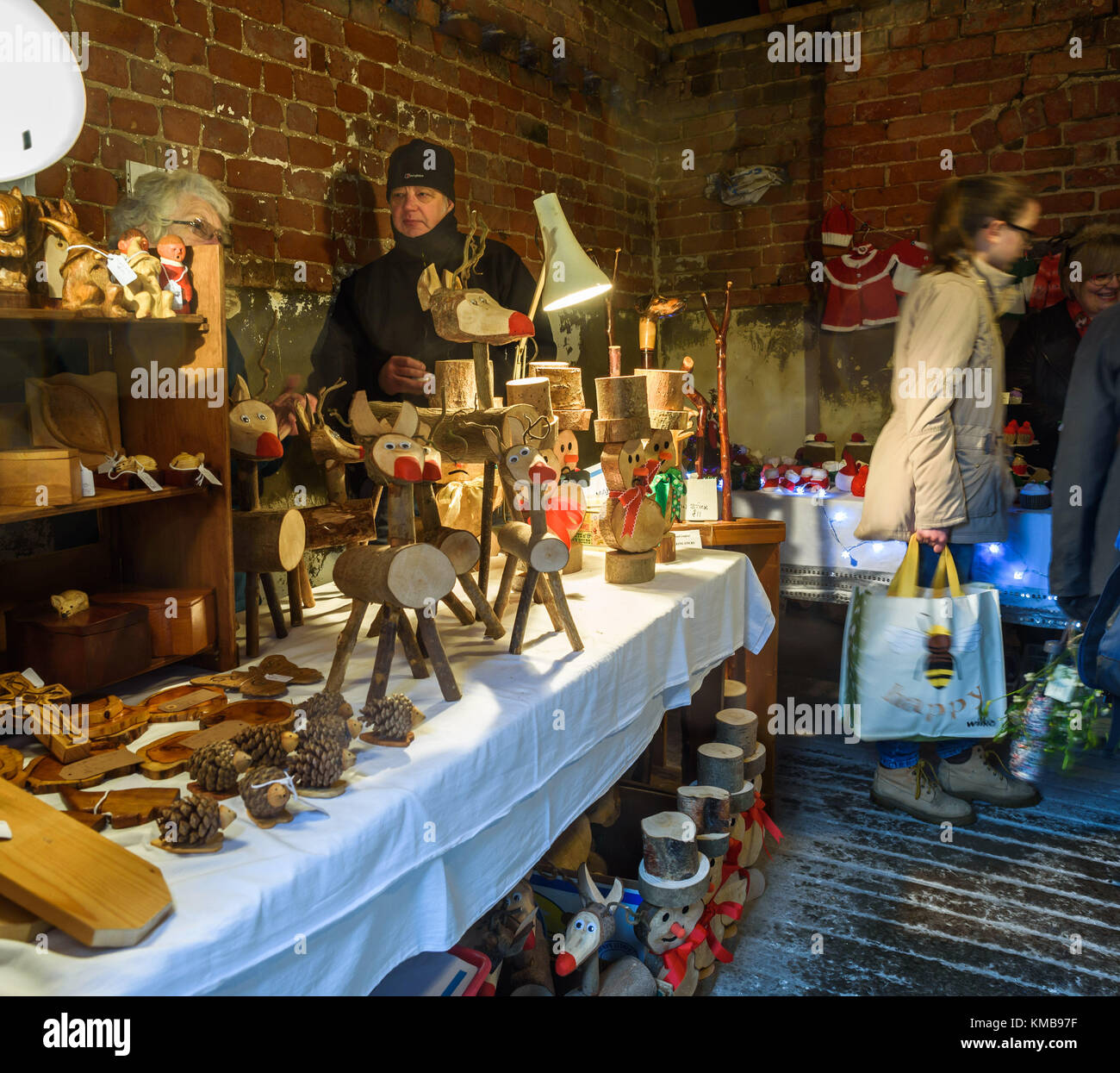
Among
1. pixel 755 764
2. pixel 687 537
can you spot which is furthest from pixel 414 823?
pixel 687 537

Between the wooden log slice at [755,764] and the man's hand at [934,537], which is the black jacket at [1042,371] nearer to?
the man's hand at [934,537]

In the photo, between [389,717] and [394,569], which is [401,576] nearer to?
[394,569]

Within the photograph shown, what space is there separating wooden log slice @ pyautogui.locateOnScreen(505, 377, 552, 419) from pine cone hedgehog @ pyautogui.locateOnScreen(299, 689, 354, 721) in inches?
40.7

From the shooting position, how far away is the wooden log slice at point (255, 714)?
1.53m

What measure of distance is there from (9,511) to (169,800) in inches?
22.8

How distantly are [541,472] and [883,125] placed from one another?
3.61m

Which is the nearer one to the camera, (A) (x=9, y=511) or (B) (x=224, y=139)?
(A) (x=9, y=511)

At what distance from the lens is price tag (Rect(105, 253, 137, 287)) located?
1582 millimetres

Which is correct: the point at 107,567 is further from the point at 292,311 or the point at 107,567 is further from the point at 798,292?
the point at 798,292

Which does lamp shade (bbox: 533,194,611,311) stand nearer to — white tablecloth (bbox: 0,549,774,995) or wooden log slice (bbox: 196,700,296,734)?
white tablecloth (bbox: 0,549,774,995)

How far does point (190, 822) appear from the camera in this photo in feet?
3.66

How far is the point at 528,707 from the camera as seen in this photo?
1628mm

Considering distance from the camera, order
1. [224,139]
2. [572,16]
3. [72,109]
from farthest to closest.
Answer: [572,16] < [224,139] < [72,109]
